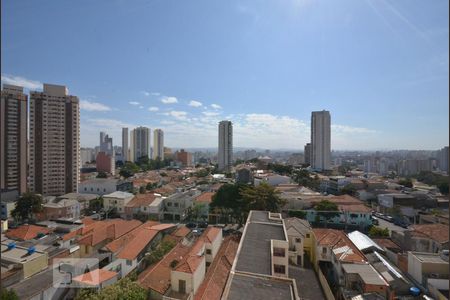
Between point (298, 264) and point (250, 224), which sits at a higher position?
point (250, 224)

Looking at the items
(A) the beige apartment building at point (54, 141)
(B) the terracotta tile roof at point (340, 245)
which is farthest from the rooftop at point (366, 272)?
(A) the beige apartment building at point (54, 141)

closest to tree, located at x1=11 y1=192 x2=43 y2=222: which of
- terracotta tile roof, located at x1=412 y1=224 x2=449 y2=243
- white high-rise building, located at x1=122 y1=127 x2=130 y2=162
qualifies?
Result: terracotta tile roof, located at x1=412 y1=224 x2=449 y2=243

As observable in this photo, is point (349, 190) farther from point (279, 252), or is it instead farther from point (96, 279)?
point (96, 279)

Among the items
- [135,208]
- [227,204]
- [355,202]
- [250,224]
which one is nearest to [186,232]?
[227,204]

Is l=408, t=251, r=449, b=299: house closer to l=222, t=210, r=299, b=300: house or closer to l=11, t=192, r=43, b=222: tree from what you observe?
l=222, t=210, r=299, b=300: house

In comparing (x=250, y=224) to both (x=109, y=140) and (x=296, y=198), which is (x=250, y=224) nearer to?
(x=296, y=198)

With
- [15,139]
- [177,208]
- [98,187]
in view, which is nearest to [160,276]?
[177,208]

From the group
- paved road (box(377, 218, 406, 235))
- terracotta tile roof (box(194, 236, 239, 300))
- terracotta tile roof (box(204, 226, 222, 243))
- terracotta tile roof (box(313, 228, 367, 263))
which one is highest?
terracotta tile roof (box(204, 226, 222, 243))
